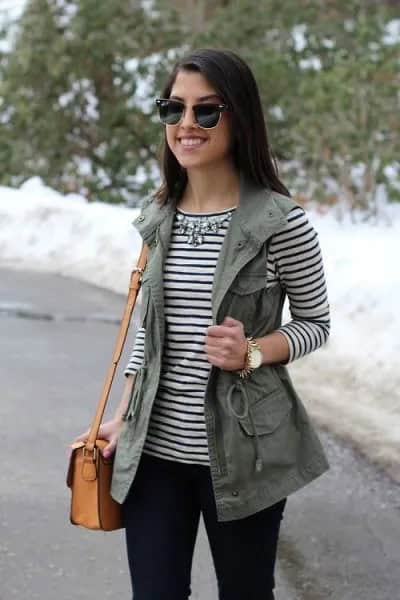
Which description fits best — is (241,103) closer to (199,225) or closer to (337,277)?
(199,225)

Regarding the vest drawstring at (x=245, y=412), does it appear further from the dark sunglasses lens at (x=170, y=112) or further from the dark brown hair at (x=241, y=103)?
the dark sunglasses lens at (x=170, y=112)

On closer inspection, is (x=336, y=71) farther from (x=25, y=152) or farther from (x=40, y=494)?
(x=40, y=494)

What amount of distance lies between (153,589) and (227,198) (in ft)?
2.94

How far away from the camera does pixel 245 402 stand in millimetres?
2426

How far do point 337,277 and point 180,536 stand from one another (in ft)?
18.6

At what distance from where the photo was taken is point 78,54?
14773mm

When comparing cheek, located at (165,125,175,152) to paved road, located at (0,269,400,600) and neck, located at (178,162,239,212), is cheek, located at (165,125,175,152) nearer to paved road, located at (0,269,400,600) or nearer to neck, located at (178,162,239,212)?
neck, located at (178,162,239,212)

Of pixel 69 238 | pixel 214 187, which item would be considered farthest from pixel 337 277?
pixel 214 187

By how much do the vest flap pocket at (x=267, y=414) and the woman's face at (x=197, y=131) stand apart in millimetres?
555

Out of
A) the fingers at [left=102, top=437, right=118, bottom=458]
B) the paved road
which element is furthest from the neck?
the paved road

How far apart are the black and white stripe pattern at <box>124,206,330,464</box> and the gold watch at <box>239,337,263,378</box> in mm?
89

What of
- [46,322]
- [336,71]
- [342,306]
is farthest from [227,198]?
[336,71]

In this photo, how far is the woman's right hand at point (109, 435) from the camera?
8.48ft

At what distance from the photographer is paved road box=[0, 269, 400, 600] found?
3.93 metres
